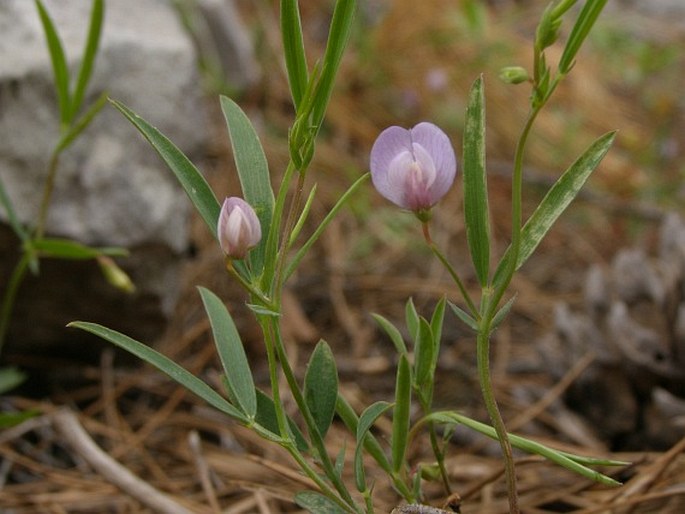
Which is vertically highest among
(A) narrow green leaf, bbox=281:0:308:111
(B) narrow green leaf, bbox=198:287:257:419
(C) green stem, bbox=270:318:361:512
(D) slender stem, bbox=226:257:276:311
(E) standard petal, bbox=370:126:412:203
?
(A) narrow green leaf, bbox=281:0:308:111

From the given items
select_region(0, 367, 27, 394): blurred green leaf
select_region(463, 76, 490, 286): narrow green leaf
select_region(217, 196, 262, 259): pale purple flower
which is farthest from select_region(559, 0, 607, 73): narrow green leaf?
select_region(0, 367, 27, 394): blurred green leaf

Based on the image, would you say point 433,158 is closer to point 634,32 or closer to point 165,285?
point 165,285

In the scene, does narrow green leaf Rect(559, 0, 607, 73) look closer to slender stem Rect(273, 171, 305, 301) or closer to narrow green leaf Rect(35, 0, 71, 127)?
slender stem Rect(273, 171, 305, 301)

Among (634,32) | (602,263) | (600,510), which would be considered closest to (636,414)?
(600,510)

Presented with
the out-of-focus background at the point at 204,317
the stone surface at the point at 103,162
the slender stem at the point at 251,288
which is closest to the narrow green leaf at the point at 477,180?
the slender stem at the point at 251,288

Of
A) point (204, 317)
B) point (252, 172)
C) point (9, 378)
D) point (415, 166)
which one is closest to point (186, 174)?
point (252, 172)

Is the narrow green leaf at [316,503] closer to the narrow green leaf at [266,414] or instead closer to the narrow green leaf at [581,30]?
the narrow green leaf at [266,414]
